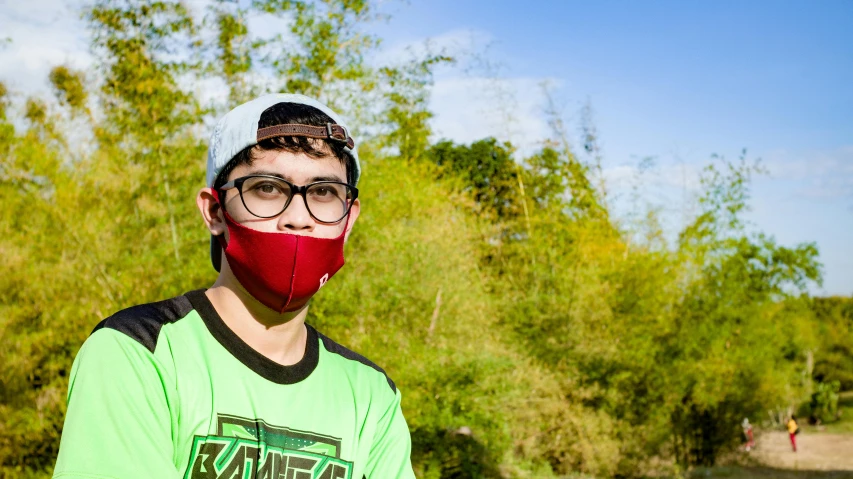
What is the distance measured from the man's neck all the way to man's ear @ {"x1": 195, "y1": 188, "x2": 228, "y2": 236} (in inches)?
3.6

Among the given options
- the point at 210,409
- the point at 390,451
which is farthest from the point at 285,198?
the point at 390,451

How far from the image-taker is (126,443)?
38.6 inches

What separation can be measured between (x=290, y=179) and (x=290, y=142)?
0.21 feet

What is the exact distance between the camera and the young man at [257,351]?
1042 millimetres

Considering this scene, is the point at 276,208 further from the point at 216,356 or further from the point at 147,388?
the point at 147,388

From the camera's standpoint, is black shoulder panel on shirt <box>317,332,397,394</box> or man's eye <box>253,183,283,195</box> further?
black shoulder panel on shirt <box>317,332,397,394</box>

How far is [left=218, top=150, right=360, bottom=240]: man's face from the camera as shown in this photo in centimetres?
124

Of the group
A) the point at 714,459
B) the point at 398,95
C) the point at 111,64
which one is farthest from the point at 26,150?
the point at 714,459

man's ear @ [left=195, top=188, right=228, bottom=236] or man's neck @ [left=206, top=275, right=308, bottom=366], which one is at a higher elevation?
man's ear @ [left=195, top=188, right=228, bottom=236]

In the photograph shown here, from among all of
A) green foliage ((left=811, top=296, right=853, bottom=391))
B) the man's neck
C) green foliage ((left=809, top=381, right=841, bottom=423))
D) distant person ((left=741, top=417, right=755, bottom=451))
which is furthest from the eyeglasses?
green foliage ((left=811, top=296, right=853, bottom=391))

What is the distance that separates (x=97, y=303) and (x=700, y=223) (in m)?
11.2

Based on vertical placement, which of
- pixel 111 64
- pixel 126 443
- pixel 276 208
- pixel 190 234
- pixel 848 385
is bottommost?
pixel 848 385

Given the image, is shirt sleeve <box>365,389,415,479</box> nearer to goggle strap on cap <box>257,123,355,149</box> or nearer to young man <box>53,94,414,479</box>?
young man <box>53,94,414,479</box>

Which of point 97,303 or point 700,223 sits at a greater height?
point 700,223
